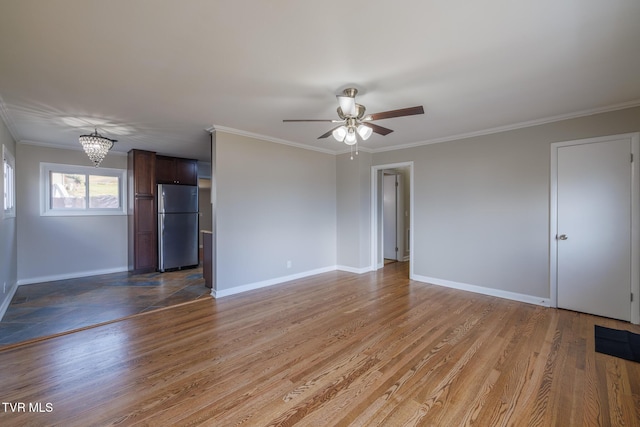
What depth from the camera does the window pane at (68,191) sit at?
522 cm

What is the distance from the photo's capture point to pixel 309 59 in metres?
2.19

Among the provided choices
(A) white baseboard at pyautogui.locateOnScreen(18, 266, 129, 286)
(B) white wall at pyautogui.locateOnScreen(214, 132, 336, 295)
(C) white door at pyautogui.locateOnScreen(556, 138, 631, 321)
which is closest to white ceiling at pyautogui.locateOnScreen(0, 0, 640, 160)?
(C) white door at pyautogui.locateOnScreen(556, 138, 631, 321)

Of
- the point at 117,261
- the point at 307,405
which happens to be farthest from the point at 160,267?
the point at 307,405

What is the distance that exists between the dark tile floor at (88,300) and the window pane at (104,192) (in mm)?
1445

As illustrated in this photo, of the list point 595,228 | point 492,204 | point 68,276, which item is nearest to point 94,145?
point 68,276

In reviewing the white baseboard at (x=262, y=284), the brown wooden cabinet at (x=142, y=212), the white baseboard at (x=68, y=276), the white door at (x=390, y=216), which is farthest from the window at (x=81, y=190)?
the white door at (x=390, y=216)

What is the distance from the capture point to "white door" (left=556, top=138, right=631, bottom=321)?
10.6 feet

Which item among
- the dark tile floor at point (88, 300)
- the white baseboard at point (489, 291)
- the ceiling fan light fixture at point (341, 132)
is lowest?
the dark tile floor at point (88, 300)

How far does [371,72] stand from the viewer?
241 cm

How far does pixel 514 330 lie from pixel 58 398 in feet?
A: 13.3

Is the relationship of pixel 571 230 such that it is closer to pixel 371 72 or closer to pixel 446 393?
pixel 446 393

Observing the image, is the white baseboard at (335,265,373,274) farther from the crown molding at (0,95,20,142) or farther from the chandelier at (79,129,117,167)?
the crown molding at (0,95,20,142)

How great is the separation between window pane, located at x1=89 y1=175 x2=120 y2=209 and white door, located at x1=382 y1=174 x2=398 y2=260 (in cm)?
601

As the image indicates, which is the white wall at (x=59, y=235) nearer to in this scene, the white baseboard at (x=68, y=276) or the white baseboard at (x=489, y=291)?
the white baseboard at (x=68, y=276)
